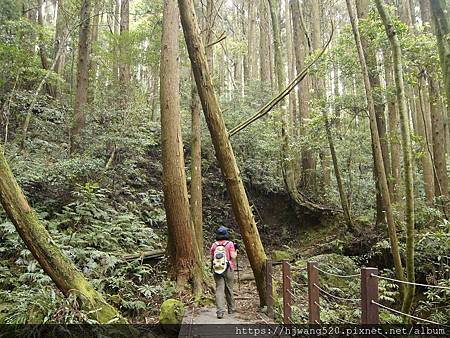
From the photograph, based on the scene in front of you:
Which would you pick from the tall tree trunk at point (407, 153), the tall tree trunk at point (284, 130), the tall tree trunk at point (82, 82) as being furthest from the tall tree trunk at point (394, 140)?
the tall tree trunk at point (82, 82)

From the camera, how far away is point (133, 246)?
34.0 ft

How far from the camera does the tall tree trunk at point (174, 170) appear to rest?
352 inches

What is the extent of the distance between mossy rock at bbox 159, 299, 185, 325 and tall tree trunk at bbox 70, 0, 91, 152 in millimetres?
7212

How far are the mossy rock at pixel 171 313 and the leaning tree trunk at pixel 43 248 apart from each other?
956 mm

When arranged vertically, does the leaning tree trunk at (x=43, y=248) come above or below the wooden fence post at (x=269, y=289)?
above

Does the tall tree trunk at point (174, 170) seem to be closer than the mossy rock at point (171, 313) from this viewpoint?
No

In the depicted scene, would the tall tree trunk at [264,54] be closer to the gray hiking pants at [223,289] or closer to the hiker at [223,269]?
the hiker at [223,269]

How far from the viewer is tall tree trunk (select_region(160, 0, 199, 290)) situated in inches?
352

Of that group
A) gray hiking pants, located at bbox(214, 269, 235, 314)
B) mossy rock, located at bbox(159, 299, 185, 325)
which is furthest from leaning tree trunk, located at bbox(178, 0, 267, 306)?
mossy rock, located at bbox(159, 299, 185, 325)

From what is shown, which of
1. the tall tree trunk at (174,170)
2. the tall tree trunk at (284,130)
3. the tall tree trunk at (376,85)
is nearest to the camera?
the tall tree trunk at (174,170)

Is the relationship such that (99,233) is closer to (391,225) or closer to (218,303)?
(218,303)

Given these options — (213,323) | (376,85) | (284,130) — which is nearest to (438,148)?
(376,85)

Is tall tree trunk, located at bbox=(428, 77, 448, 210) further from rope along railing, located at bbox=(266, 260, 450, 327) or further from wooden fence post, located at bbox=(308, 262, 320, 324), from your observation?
wooden fence post, located at bbox=(308, 262, 320, 324)

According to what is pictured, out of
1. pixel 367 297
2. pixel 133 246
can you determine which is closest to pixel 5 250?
pixel 133 246
